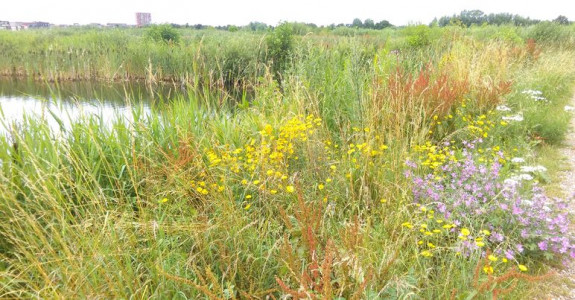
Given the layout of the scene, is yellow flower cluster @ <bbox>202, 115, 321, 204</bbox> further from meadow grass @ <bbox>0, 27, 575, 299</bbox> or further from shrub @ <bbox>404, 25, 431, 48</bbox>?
shrub @ <bbox>404, 25, 431, 48</bbox>

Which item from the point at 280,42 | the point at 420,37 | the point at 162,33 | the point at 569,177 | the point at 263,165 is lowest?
the point at 569,177

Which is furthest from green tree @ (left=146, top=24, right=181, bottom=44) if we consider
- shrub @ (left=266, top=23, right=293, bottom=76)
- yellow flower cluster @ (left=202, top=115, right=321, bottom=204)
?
yellow flower cluster @ (left=202, top=115, right=321, bottom=204)

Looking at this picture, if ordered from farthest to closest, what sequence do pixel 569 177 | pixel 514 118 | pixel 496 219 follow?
1. pixel 514 118
2. pixel 569 177
3. pixel 496 219

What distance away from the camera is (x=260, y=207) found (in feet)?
8.28

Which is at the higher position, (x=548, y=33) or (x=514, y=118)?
(x=548, y=33)

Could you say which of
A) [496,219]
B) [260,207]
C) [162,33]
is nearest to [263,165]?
[260,207]

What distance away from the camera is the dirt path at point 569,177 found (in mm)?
2115

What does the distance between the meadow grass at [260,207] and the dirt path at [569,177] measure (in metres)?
0.11

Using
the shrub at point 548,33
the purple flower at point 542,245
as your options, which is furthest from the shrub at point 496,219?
the shrub at point 548,33

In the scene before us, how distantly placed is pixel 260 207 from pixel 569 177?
131 inches

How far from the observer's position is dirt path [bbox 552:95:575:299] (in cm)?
212

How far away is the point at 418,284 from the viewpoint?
1.75 meters

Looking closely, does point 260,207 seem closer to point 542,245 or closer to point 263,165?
point 263,165

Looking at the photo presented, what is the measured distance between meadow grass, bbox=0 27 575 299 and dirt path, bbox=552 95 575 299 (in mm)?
106
